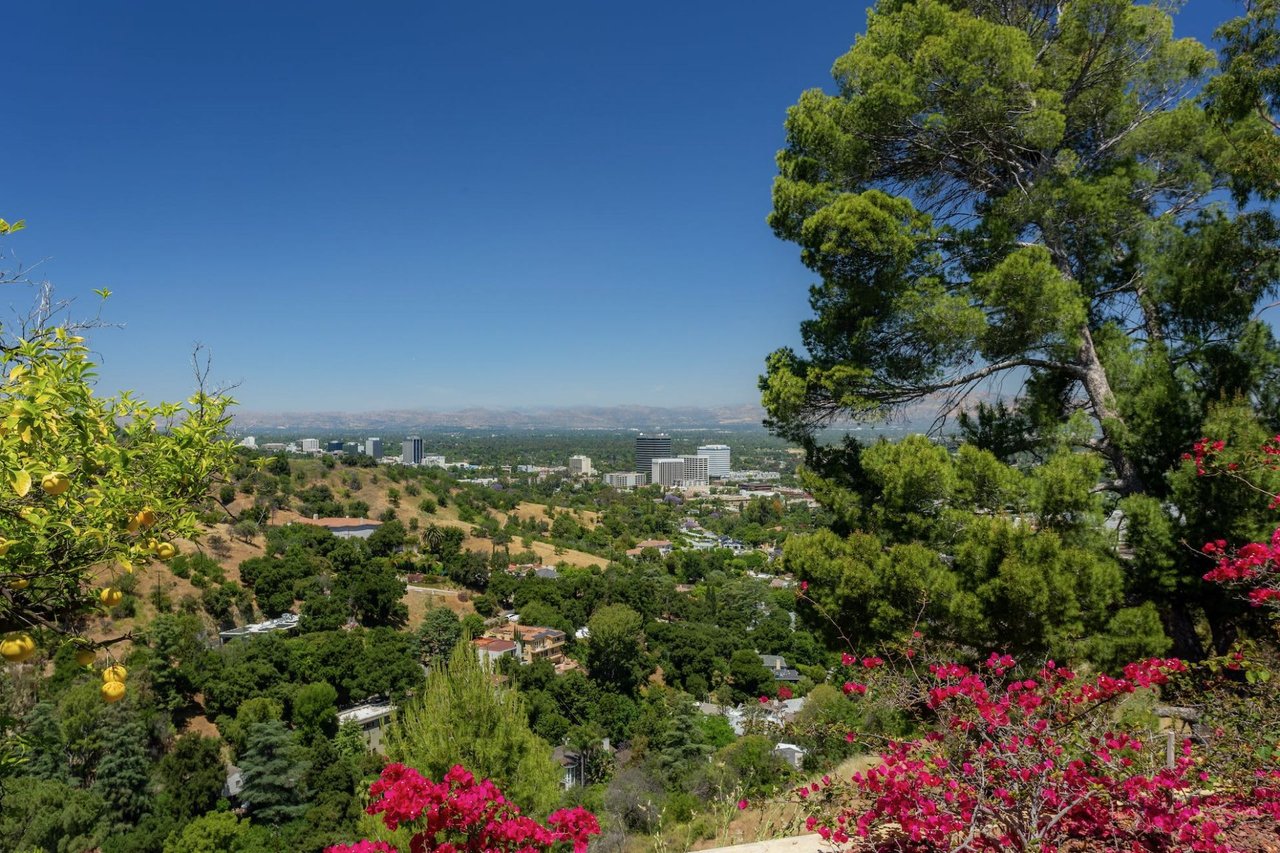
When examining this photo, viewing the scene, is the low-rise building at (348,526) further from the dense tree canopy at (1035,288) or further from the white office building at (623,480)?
the white office building at (623,480)

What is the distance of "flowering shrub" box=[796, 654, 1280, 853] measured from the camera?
187 cm

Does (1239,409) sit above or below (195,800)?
above

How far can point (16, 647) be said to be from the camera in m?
1.54

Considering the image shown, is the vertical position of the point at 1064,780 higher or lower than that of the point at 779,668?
higher

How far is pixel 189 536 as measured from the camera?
1866 mm

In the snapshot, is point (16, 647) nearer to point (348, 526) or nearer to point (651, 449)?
point (348, 526)

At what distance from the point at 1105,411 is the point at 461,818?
441 centimetres

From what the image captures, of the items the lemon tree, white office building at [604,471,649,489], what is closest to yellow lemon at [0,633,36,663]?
the lemon tree

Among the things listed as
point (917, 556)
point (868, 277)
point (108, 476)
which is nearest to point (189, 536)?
point (108, 476)

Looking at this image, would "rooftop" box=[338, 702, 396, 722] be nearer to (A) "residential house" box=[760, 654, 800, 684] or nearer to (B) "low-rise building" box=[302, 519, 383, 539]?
(A) "residential house" box=[760, 654, 800, 684]

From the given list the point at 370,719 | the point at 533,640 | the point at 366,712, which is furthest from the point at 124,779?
the point at 533,640

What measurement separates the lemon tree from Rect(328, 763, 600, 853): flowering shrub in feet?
2.91

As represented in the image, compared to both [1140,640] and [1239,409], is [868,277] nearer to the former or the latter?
[1239,409]

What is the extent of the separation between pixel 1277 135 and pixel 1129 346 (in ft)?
4.51
